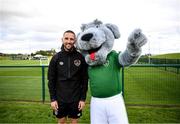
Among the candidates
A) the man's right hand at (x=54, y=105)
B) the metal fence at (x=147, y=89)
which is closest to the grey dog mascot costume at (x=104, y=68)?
the man's right hand at (x=54, y=105)

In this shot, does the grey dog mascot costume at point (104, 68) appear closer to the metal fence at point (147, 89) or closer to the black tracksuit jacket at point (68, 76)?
the black tracksuit jacket at point (68, 76)

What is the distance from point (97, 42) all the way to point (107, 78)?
0.49 meters

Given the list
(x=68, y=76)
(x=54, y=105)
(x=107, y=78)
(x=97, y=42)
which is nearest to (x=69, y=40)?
(x=68, y=76)

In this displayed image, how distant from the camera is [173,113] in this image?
789 cm

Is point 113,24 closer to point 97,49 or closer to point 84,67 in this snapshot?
point 97,49

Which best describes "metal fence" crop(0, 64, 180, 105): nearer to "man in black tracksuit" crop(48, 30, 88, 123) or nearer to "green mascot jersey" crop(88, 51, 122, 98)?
"man in black tracksuit" crop(48, 30, 88, 123)

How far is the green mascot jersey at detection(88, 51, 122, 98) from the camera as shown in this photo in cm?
437

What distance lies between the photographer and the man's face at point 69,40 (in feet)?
15.4

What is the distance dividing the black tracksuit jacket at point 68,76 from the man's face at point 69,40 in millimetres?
99

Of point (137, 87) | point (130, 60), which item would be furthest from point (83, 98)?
point (137, 87)

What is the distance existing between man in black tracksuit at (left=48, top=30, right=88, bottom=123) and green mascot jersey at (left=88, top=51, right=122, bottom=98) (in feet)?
1.30

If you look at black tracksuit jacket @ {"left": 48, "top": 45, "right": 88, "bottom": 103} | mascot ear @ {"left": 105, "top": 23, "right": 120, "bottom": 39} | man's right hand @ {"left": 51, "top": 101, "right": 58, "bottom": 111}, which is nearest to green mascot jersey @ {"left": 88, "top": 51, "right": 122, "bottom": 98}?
mascot ear @ {"left": 105, "top": 23, "right": 120, "bottom": 39}

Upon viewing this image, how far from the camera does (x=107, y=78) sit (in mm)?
4383

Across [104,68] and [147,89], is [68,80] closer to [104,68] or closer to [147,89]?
[104,68]
